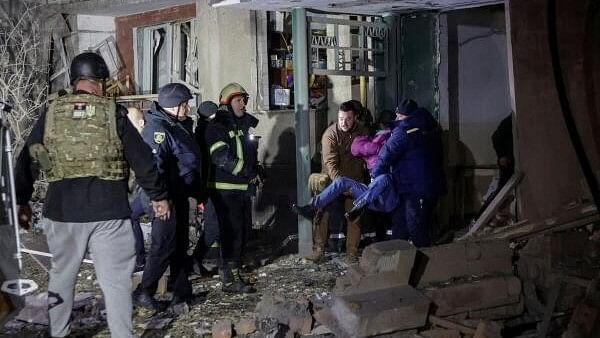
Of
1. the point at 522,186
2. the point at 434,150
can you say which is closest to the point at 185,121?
the point at 434,150

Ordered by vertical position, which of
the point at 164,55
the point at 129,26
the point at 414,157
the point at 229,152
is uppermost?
the point at 129,26

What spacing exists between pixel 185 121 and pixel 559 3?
3.28 metres

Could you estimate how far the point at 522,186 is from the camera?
18.6 ft

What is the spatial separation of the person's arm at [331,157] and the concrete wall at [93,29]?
6362 mm

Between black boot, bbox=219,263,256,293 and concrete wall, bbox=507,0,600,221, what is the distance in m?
2.57

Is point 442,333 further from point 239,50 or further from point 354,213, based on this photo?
point 239,50

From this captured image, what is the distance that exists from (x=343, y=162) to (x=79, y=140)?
353cm

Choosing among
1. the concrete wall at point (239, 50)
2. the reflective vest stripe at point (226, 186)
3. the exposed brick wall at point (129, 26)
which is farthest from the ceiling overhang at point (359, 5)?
the exposed brick wall at point (129, 26)

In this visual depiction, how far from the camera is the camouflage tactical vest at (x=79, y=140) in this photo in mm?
4168

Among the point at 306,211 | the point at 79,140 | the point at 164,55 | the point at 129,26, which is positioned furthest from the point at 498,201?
the point at 129,26

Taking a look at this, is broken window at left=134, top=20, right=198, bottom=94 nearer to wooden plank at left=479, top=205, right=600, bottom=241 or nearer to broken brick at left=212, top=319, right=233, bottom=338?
broken brick at left=212, top=319, right=233, bottom=338

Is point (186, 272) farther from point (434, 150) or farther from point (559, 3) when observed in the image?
point (559, 3)

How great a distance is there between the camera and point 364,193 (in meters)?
6.77

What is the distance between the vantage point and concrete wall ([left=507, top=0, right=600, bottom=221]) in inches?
212
